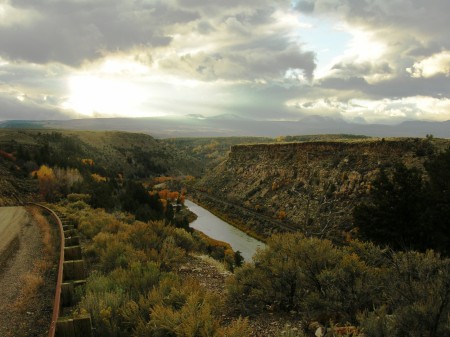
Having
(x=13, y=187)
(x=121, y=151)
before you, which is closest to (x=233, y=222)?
(x=13, y=187)

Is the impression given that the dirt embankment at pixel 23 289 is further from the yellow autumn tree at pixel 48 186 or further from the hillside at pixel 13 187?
the yellow autumn tree at pixel 48 186

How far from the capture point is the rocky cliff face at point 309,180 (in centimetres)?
4138

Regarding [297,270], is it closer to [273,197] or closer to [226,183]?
[273,197]

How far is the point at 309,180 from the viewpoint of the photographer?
153 ft

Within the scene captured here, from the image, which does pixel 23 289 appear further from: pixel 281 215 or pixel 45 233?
pixel 281 215

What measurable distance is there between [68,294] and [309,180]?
4223cm

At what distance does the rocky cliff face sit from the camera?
136 feet

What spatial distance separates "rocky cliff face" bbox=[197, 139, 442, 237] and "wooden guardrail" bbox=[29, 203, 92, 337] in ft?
75.0

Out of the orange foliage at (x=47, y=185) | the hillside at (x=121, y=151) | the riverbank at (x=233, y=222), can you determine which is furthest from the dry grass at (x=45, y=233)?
the hillside at (x=121, y=151)

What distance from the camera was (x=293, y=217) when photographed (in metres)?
47.0

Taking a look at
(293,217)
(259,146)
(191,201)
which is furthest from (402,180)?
(191,201)

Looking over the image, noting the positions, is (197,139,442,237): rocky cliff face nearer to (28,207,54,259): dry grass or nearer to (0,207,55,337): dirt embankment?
(28,207,54,259): dry grass

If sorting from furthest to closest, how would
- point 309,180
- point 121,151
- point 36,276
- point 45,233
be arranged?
point 121,151 < point 309,180 < point 45,233 < point 36,276

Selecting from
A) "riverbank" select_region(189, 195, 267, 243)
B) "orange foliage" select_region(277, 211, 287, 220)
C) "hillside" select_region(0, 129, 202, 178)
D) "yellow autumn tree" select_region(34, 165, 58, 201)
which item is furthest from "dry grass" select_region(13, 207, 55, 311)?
"hillside" select_region(0, 129, 202, 178)
